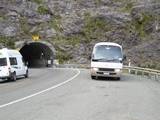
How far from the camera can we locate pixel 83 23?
6244 cm

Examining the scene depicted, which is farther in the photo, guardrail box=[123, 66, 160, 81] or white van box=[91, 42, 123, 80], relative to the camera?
guardrail box=[123, 66, 160, 81]

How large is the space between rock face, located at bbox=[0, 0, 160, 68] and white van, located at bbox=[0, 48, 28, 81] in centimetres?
2725

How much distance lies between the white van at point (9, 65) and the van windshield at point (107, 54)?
542cm

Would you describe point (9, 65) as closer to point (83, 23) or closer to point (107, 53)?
point (107, 53)

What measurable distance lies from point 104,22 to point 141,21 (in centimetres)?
539

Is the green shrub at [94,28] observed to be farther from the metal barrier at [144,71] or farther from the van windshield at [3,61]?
the van windshield at [3,61]

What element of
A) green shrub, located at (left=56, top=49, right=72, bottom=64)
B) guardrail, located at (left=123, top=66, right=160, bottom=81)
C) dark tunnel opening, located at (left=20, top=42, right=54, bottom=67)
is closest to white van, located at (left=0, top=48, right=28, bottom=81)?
guardrail, located at (left=123, top=66, right=160, bottom=81)

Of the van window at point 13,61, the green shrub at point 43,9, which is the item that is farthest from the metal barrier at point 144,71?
the green shrub at point 43,9

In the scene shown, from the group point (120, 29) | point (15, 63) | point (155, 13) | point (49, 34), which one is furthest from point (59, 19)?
point (15, 63)

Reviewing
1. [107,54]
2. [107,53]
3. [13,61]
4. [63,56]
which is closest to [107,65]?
[107,54]

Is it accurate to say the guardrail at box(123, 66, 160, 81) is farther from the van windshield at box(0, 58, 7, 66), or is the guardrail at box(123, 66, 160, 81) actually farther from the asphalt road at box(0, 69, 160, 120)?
the asphalt road at box(0, 69, 160, 120)

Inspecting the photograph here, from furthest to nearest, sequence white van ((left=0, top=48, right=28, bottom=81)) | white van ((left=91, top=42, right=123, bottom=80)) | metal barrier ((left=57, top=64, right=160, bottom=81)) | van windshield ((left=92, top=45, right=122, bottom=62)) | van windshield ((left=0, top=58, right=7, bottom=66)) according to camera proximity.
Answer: metal barrier ((left=57, top=64, right=160, bottom=81)), van windshield ((left=0, top=58, right=7, bottom=66)), white van ((left=0, top=48, right=28, bottom=81)), van windshield ((left=92, top=45, right=122, bottom=62)), white van ((left=91, top=42, right=123, bottom=80))

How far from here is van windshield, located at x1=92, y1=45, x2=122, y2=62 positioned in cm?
2780

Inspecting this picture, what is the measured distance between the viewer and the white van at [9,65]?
92.4ft
